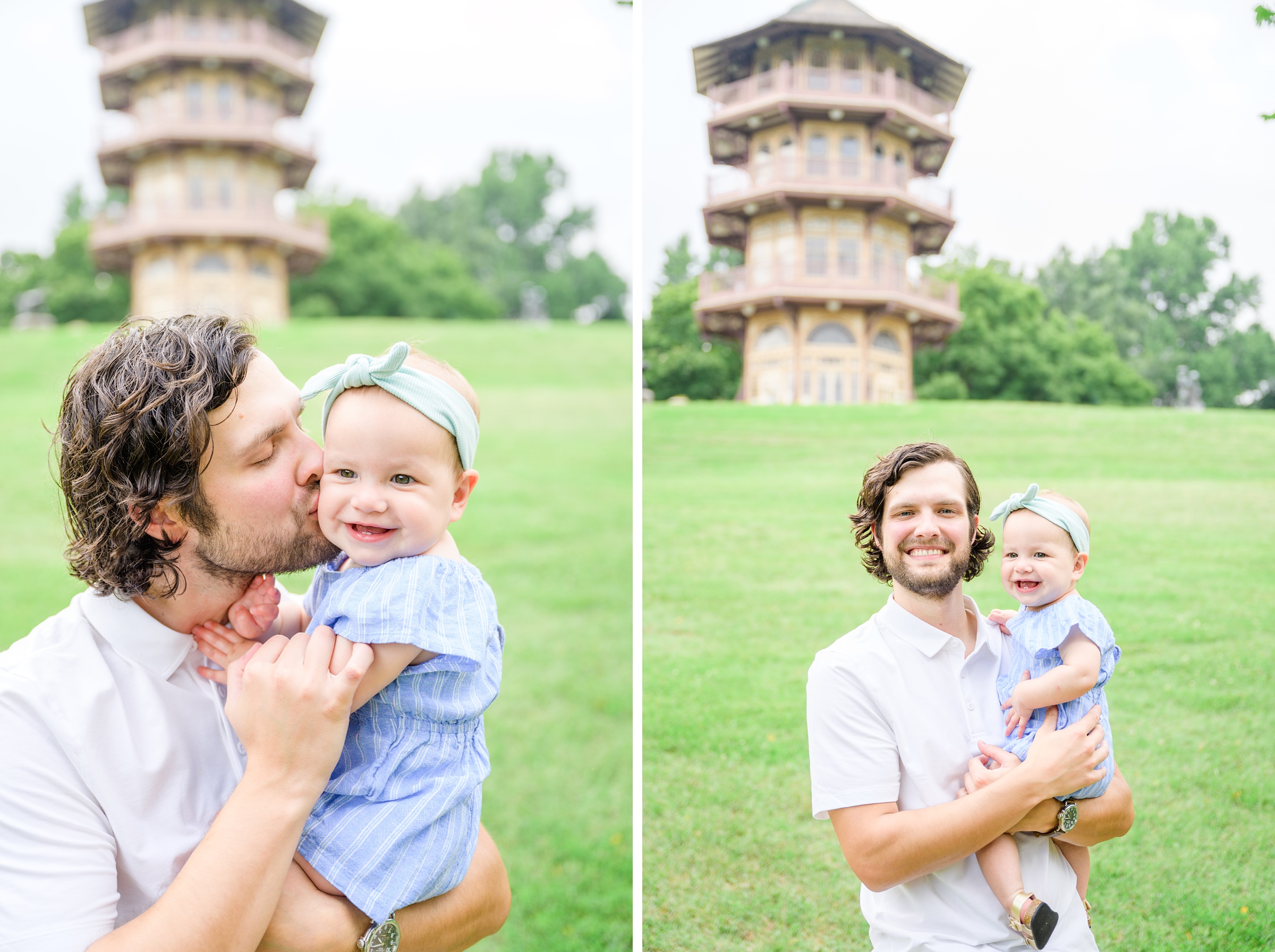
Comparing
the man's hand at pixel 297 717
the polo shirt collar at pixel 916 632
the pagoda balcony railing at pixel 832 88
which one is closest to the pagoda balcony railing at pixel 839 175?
the pagoda balcony railing at pixel 832 88

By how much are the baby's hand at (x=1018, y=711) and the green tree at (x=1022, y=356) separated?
2.20 metres

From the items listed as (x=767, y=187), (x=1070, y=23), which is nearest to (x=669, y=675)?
(x=767, y=187)

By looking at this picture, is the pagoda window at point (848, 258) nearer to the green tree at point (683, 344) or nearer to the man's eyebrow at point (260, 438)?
the green tree at point (683, 344)

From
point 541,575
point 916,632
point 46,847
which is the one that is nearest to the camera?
point 46,847

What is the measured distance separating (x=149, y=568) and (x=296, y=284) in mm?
25961

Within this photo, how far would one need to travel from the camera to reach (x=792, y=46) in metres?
3.82

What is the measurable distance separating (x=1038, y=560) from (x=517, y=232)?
114 ft

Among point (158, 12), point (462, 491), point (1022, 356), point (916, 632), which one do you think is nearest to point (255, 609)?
point (462, 491)

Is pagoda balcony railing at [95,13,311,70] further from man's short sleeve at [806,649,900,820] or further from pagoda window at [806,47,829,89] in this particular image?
man's short sleeve at [806,649,900,820]

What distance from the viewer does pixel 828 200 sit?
3.84 meters

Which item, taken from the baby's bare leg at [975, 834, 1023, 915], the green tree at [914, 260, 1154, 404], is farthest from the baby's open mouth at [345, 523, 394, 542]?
the green tree at [914, 260, 1154, 404]

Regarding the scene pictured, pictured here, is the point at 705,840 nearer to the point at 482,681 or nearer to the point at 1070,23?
the point at 482,681

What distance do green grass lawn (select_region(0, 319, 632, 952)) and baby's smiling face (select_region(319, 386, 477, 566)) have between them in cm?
19

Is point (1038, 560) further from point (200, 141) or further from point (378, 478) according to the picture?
point (200, 141)
